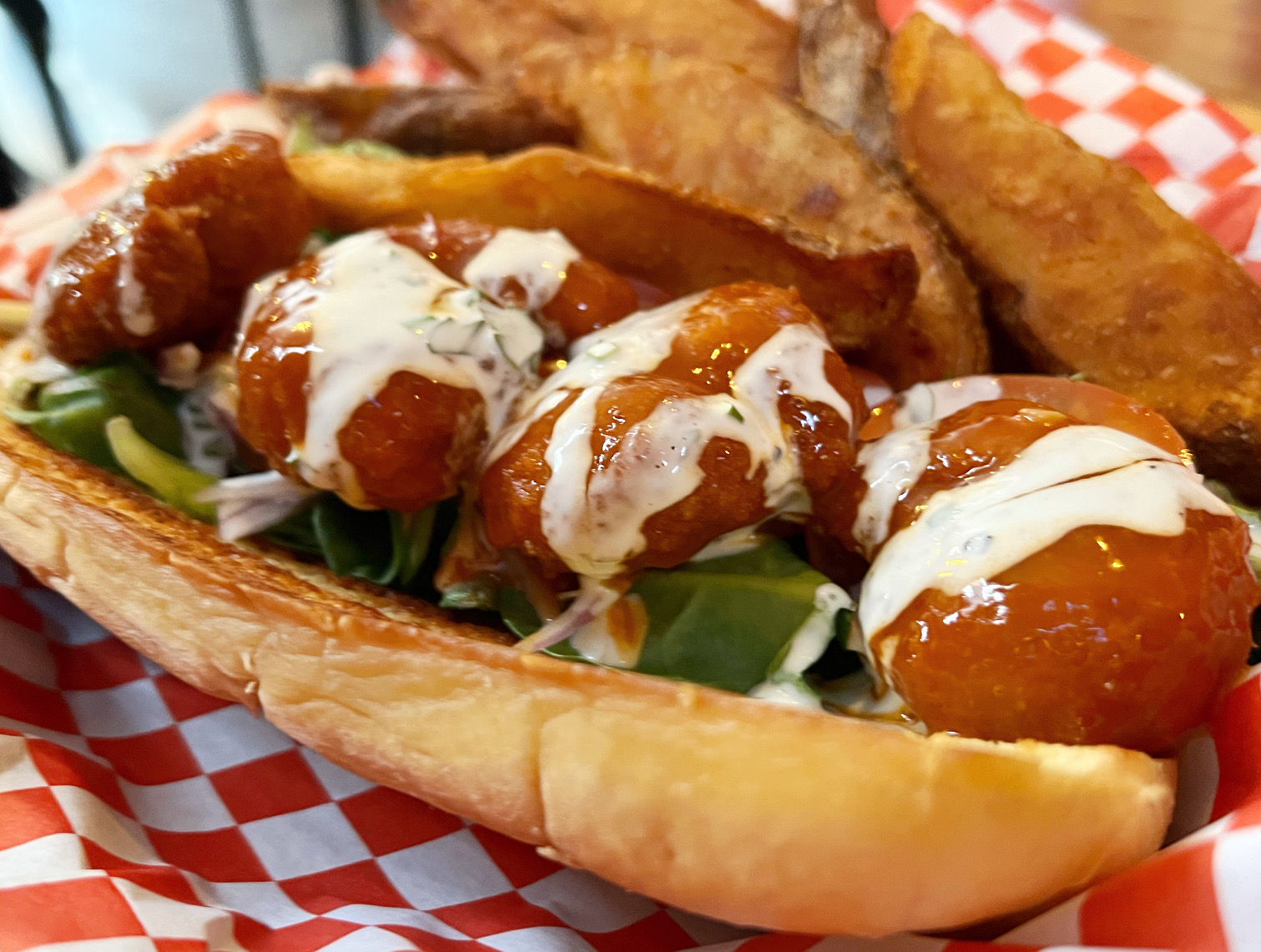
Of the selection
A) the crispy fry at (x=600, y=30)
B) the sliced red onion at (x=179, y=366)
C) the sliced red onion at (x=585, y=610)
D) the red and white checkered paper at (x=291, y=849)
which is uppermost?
the crispy fry at (x=600, y=30)

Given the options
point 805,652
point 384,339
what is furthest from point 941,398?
point 384,339

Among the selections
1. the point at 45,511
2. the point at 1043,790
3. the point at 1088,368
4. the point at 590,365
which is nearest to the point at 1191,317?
the point at 1088,368

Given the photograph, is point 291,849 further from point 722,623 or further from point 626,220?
point 626,220

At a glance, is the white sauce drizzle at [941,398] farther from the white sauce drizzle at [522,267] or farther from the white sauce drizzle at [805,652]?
the white sauce drizzle at [522,267]

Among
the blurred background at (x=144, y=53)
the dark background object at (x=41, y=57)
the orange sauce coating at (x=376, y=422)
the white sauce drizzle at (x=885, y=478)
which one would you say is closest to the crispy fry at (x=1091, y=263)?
the white sauce drizzle at (x=885, y=478)

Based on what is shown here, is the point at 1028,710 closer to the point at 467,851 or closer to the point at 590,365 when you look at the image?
the point at 590,365

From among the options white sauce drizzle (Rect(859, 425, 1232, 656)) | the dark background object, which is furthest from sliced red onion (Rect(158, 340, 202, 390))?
the dark background object
